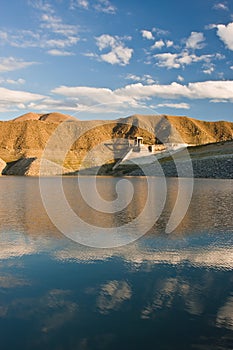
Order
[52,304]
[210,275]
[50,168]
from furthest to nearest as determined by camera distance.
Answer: [50,168]
[210,275]
[52,304]

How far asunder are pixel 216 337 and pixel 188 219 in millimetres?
19955

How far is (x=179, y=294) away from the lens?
12773 millimetres

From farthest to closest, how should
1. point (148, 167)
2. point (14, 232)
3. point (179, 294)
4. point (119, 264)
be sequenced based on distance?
point (148, 167), point (14, 232), point (119, 264), point (179, 294)

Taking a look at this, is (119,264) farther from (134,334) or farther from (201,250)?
(134,334)

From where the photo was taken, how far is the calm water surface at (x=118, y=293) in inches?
385

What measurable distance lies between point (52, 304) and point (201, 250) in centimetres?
999

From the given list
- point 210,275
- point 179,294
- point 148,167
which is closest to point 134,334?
point 179,294

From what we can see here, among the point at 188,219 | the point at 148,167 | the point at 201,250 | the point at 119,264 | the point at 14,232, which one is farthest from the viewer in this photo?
the point at 148,167

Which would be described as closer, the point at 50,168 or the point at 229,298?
the point at 229,298

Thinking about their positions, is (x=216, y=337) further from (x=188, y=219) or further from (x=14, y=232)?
(x=188, y=219)

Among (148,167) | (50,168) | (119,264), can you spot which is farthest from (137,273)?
(50,168)

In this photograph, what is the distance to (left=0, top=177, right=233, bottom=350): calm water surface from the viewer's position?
385 inches

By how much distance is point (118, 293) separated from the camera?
12.9 metres

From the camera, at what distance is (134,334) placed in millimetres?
9930
